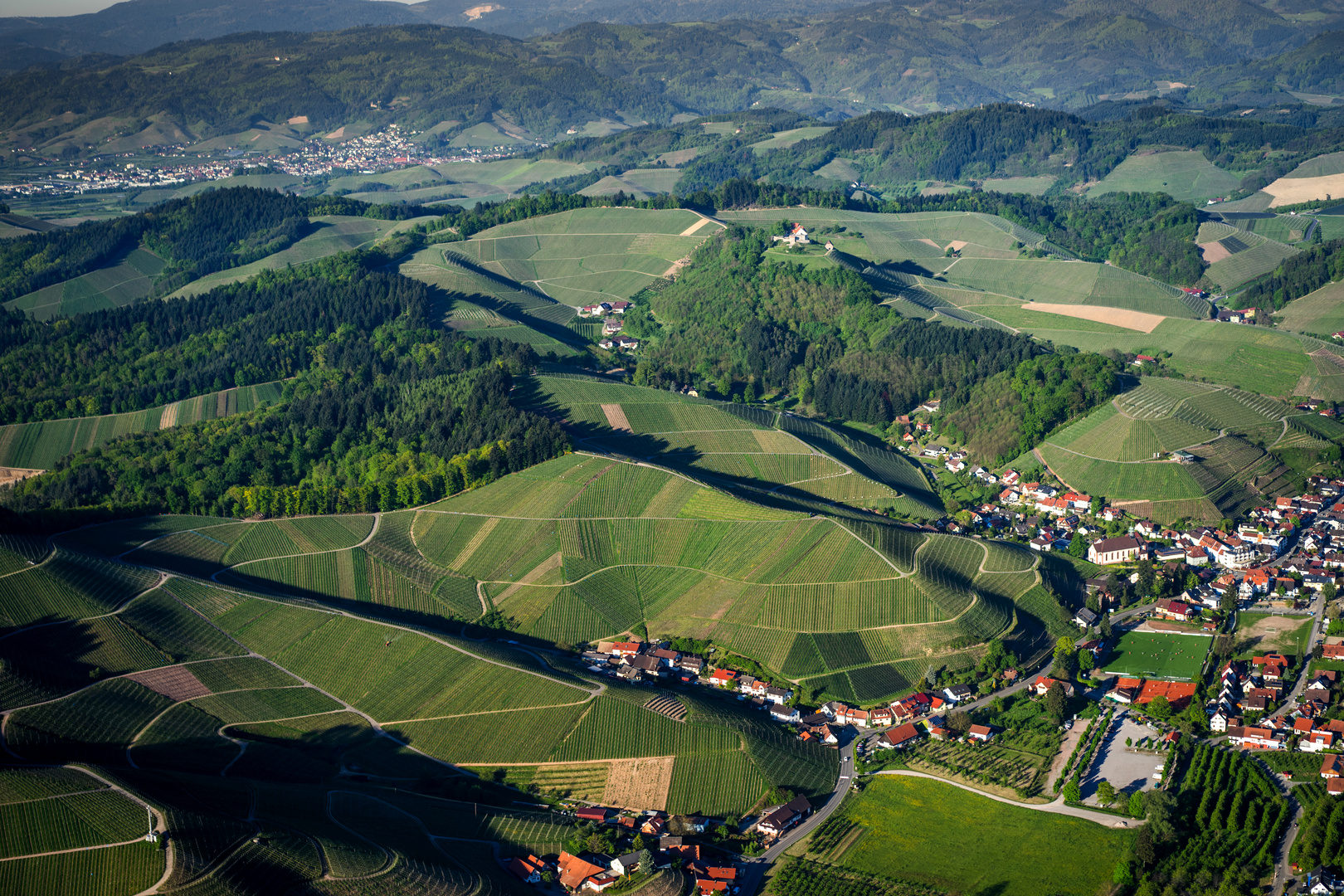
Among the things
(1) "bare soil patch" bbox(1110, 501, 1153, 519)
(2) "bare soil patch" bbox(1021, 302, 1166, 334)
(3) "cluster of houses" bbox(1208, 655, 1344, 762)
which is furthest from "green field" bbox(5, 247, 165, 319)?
(3) "cluster of houses" bbox(1208, 655, 1344, 762)

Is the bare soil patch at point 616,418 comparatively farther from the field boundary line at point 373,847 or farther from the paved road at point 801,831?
the field boundary line at point 373,847

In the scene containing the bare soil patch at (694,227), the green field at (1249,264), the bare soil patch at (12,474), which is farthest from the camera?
the bare soil patch at (694,227)

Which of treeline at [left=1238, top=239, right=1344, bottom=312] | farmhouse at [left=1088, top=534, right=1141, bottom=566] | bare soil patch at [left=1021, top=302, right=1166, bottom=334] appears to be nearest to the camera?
farmhouse at [left=1088, top=534, right=1141, bottom=566]

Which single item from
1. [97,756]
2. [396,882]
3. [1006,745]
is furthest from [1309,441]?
[97,756]

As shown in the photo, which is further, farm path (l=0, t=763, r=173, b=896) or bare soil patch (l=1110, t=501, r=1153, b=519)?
bare soil patch (l=1110, t=501, r=1153, b=519)

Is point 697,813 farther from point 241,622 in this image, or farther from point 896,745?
point 241,622

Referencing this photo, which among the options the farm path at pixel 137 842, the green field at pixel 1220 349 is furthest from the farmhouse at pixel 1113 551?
the farm path at pixel 137 842

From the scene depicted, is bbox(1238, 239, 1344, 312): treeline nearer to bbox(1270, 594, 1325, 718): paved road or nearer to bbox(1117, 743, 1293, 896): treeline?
bbox(1270, 594, 1325, 718): paved road
